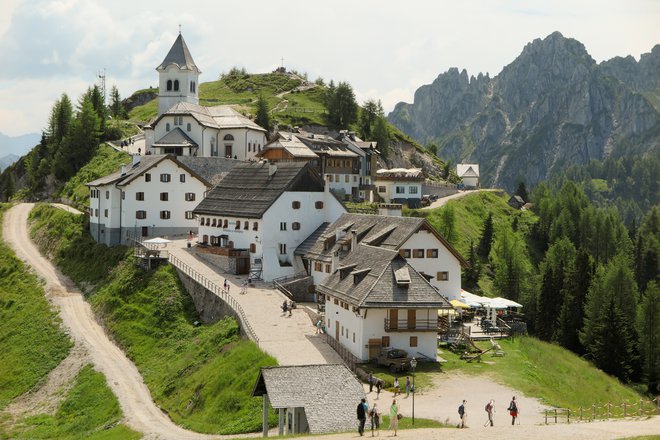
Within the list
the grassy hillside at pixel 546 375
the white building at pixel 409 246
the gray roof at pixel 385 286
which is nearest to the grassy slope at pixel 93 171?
the white building at pixel 409 246

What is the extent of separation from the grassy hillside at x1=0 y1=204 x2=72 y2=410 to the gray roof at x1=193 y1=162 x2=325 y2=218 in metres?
20.4

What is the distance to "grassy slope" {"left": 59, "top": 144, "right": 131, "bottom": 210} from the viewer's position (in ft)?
370

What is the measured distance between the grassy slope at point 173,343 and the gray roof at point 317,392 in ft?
15.5

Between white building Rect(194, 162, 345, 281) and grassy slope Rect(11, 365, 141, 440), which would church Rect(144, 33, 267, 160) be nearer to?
white building Rect(194, 162, 345, 281)

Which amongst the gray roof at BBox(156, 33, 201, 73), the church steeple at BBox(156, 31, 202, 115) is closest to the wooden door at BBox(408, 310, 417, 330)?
the church steeple at BBox(156, 31, 202, 115)

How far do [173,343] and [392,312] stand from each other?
23.9m

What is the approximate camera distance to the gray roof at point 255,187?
8006 cm

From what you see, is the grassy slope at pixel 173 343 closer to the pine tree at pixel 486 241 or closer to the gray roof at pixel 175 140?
the gray roof at pixel 175 140

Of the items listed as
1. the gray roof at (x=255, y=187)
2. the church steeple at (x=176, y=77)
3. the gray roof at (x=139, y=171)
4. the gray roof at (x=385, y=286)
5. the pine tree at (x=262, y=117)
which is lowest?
the gray roof at (x=385, y=286)

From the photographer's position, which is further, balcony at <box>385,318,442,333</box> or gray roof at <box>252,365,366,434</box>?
balcony at <box>385,318,442,333</box>

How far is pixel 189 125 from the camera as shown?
11800cm

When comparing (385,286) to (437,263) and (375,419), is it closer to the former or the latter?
(437,263)

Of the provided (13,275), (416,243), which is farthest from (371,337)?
(13,275)

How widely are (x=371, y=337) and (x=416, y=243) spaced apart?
653 inches
